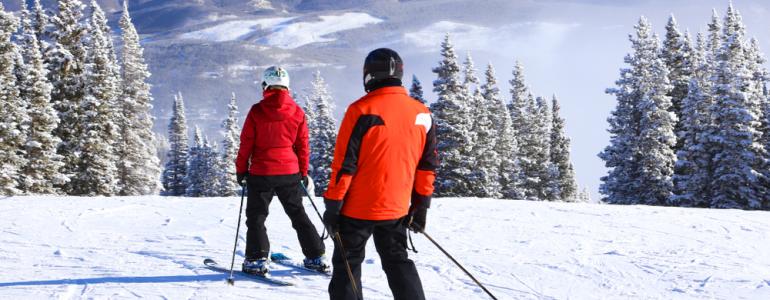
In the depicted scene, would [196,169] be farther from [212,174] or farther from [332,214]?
[332,214]

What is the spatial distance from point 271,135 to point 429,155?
2.41m

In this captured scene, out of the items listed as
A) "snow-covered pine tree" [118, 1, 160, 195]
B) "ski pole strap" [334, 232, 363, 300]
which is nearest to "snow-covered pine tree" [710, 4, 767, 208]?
"ski pole strap" [334, 232, 363, 300]

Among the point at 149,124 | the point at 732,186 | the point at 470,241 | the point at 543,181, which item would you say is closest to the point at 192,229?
the point at 470,241

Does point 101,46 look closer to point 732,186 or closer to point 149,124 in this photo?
point 149,124

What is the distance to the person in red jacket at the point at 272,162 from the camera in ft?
21.3

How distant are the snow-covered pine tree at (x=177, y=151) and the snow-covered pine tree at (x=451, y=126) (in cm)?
2715

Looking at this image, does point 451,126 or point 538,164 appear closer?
point 451,126

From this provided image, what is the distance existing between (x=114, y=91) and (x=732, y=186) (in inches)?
1171

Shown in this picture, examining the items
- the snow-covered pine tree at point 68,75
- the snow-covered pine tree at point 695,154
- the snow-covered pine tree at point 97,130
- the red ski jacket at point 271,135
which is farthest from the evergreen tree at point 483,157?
the red ski jacket at point 271,135

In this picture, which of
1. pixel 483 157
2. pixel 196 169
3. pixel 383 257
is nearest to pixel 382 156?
pixel 383 257

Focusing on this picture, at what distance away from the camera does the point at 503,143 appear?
43.4 meters

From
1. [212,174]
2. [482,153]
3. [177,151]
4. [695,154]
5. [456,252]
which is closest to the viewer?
[456,252]

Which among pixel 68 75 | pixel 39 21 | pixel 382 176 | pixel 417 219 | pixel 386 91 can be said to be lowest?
pixel 417 219

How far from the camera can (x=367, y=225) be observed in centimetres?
462
